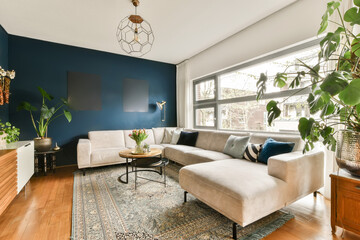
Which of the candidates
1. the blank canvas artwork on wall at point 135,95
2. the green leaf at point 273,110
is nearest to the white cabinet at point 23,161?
the blank canvas artwork on wall at point 135,95

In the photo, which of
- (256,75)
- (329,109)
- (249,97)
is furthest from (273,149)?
(256,75)

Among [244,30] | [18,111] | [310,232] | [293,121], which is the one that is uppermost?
[244,30]

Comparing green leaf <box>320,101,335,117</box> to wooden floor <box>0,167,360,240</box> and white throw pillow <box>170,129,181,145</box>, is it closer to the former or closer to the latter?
wooden floor <box>0,167,360,240</box>

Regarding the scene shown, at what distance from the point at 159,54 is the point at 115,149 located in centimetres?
257

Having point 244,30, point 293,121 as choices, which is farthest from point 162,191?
point 244,30

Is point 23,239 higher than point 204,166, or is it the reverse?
point 204,166

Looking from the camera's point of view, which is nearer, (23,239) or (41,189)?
(23,239)

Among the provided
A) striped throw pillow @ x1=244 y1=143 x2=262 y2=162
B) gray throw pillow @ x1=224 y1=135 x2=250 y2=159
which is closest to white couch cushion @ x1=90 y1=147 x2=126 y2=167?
Answer: gray throw pillow @ x1=224 y1=135 x2=250 y2=159

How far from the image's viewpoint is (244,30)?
3.14 meters

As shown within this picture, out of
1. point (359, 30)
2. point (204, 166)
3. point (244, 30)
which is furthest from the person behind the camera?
point (244, 30)

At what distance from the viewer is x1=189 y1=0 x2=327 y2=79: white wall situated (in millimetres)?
2254

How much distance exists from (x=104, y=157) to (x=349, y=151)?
11.3 ft

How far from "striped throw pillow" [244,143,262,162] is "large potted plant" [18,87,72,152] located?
3.36 metres

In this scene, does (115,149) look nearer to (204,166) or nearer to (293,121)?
(204,166)
